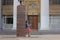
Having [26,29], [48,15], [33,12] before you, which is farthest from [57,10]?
[26,29]

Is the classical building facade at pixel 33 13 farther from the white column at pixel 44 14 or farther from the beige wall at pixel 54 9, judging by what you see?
the white column at pixel 44 14

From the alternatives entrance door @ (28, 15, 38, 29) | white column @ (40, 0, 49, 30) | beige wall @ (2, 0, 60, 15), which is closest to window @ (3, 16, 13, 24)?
beige wall @ (2, 0, 60, 15)

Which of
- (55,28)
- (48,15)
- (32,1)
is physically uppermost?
(32,1)

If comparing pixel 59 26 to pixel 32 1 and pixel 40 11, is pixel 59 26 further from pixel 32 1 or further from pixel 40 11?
pixel 32 1

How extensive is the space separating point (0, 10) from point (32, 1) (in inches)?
236

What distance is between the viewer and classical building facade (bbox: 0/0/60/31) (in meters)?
33.7

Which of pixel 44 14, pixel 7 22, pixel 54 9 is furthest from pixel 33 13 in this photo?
pixel 7 22

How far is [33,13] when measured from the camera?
34.4m

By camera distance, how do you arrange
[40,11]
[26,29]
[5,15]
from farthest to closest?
[5,15] < [40,11] < [26,29]

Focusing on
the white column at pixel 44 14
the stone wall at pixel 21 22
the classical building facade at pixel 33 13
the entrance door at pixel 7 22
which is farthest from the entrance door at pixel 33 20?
the stone wall at pixel 21 22

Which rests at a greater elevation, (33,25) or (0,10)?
(0,10)

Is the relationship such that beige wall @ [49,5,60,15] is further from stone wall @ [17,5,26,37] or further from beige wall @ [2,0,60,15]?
stone wall @ [17,5,26,37]

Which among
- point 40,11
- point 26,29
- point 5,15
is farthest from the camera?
point 5,15

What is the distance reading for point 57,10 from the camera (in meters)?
33.8
